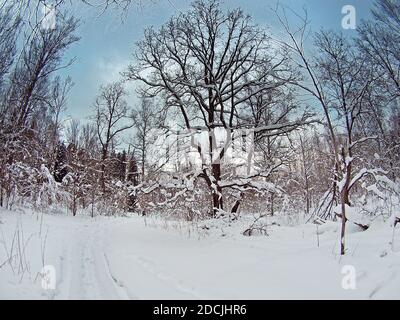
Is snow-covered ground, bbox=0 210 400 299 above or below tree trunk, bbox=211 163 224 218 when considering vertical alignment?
below

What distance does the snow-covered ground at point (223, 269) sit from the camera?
12.9ft

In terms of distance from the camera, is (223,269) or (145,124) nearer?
(223,269)

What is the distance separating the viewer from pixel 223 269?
5.28 meters

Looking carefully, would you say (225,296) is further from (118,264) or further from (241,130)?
(241,130)

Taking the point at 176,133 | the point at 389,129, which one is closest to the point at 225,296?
the point at 176,133

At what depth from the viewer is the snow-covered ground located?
3926 mm

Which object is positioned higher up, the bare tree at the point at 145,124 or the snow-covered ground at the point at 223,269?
the bare tree at the point at 145,124

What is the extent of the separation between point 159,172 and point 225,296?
8.60 m

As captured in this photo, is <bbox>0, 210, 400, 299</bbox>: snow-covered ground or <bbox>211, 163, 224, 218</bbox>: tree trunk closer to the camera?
<bbox>0, 210, 400, 299</bbox>: snow-covered ground

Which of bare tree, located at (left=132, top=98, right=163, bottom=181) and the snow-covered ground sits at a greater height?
bare tree, located at (left=132, top=98, right=163, bottom=181)

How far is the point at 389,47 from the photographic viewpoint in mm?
15320

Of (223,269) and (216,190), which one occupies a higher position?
(216,190)

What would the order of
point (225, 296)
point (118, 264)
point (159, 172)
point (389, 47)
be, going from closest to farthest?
1. point (225, 296)
2. point (118, 264)
3. point (159, 172)
4. point (389, 47)

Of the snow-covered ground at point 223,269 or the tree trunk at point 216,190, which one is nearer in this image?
the snow-covered ground at point 223,269
